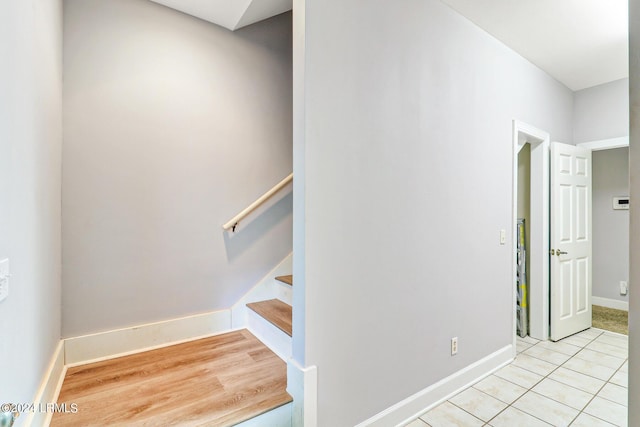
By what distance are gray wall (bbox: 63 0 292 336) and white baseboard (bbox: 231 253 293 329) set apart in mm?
72


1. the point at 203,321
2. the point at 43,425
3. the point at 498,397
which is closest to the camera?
the point at 43,425

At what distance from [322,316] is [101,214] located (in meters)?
1.57

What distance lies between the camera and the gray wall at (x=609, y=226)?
4047 mm

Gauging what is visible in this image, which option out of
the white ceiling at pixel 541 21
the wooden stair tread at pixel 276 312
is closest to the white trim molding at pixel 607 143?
the white ceiling at pixel 541 21

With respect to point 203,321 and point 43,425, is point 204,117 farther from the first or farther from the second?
point 43,425

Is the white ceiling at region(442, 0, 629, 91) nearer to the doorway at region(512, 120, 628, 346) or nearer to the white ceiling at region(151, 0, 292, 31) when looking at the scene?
the doorway at region(512, 120, 628, 346)

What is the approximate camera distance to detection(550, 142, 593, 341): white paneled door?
3.07 metres

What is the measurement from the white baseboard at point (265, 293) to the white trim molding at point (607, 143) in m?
3.70

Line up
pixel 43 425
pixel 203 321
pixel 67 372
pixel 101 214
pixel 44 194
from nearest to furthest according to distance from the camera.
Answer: pixel 43 425 → pixel 44 194 → pixel 67 372 → pixel 101 214 → pixel 203 321

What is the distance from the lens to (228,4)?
6.98 feet

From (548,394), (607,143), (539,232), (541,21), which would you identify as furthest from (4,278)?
(607,143)

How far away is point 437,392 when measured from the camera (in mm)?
2029

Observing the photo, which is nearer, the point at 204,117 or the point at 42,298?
the point at 42,298

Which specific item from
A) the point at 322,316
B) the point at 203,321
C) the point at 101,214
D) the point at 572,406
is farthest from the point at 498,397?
the point at 101,214
